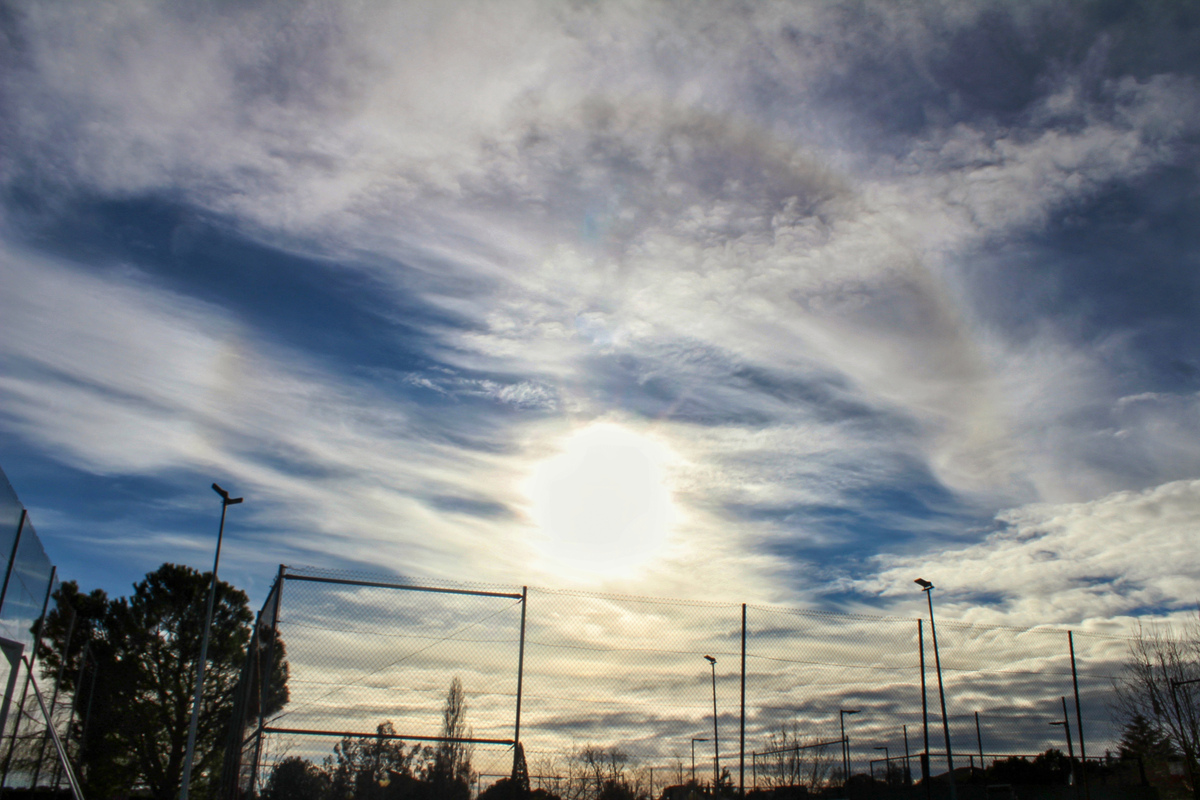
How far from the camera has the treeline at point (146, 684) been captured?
91.0 feet

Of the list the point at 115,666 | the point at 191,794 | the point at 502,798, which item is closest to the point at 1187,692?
the point at 502,798

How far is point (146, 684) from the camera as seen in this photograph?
97.2 ft

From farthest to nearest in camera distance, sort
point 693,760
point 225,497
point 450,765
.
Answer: point 225,497 < point 693,760 < point 450,765

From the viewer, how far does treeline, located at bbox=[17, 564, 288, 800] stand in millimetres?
27734

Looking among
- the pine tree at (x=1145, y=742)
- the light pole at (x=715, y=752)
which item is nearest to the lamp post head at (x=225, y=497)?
the light pole at (x=715, y=752)

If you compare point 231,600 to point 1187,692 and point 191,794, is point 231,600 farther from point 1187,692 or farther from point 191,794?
point 1187,692

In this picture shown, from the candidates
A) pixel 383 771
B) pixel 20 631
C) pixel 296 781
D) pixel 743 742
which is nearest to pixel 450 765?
pixel 383 771

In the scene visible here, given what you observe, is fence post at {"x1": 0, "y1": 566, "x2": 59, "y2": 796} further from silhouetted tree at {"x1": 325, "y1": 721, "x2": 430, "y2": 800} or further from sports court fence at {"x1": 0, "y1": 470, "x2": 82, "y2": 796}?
silhouetted tree at {"x1": 325, "y1": 721, "x2": 430, "y2": 800}

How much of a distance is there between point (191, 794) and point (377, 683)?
83.0 ft

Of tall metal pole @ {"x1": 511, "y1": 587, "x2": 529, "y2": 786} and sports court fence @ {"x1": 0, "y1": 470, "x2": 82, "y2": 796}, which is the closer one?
sports court fence @ {"x1": 0, "y1": 470, "x2": 82, "y2": 796}

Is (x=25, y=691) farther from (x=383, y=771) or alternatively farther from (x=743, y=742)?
(x=743, y=742)

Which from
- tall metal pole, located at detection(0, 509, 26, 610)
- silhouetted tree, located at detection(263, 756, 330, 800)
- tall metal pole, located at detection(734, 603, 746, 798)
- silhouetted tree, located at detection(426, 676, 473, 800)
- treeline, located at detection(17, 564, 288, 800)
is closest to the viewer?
tall metal pole, located at detection(0, 509, 26, 610)

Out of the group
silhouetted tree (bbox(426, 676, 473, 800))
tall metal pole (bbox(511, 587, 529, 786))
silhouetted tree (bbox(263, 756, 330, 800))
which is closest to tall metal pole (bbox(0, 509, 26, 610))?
silhouetted tree (bbox(263, 756, 330, 800))

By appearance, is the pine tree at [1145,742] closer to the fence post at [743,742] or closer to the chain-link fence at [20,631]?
the fence post at [743,742]
